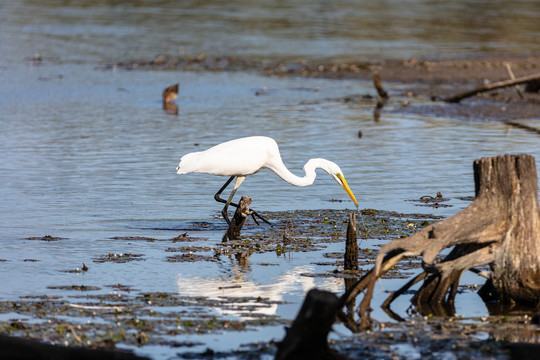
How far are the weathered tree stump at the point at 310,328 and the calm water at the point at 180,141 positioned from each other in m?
1.07

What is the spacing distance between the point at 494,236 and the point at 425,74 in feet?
79.1

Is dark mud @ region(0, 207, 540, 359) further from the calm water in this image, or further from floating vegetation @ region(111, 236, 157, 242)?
floating vegetation @ region(111, 236, 157, 242)

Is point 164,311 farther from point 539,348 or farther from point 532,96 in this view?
point 532,96

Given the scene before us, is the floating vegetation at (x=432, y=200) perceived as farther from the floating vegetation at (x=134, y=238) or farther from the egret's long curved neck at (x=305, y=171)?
the floating vegetation at (x=134, y=238)

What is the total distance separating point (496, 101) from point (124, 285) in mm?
19203

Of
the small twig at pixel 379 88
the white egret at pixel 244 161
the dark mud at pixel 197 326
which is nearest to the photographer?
the dark mud at pixel 197 326

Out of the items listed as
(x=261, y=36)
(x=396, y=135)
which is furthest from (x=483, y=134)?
(x=261, y=36)

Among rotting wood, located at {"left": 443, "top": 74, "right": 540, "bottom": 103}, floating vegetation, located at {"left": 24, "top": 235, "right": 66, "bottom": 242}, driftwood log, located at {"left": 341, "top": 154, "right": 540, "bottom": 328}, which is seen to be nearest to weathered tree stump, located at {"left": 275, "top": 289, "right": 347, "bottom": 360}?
driftwood log, located at {"left": 341, "top": 154, "right": 540, "bottom": 328}

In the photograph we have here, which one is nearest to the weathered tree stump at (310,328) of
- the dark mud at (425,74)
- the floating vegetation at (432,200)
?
the floating vegetation at (432,200)

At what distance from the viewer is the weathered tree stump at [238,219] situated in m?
12.5

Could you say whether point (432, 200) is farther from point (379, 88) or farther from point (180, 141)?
point (379, 88)

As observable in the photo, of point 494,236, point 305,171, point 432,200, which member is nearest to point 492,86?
point 432,200

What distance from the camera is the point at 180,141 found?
2139 cm

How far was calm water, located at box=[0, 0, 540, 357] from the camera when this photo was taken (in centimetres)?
1145
